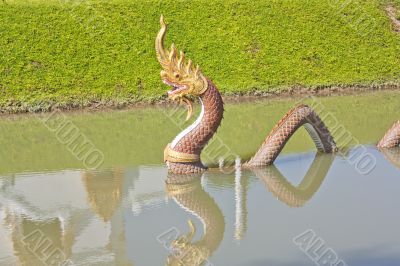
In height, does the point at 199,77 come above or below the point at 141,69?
below

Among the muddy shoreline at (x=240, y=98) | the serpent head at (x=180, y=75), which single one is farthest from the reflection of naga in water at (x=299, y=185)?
the muddy shoreline at (x=240, y=98)

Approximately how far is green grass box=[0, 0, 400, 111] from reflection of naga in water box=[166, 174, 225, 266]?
729 centimetres

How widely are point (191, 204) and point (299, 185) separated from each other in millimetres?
1566

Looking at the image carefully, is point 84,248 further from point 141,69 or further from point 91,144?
point 141,69

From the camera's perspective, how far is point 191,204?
677 cm

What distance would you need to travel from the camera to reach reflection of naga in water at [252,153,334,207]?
6949 millimetres

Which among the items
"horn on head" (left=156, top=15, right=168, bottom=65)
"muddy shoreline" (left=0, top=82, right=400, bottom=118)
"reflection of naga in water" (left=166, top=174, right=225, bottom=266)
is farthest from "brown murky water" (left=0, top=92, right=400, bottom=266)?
"muddy shoreline" (left=0, top=82, right=400, bottom=118)

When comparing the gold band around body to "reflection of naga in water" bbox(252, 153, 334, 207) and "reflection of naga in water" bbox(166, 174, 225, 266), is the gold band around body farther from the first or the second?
"reflection of naga in water" bbox(252, 153, 334, 207)

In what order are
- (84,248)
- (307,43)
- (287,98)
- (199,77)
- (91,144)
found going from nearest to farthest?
1. (84,248)
2. (199,77)
3. (91,144)
4. (287,98)
5. (307,43)

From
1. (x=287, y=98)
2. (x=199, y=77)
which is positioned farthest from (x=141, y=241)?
(x=287, y=98)

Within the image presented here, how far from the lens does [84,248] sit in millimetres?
5535

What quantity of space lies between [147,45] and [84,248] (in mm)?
11613

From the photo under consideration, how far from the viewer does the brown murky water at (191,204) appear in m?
5.29

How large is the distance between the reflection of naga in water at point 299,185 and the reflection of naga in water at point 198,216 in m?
0.84
